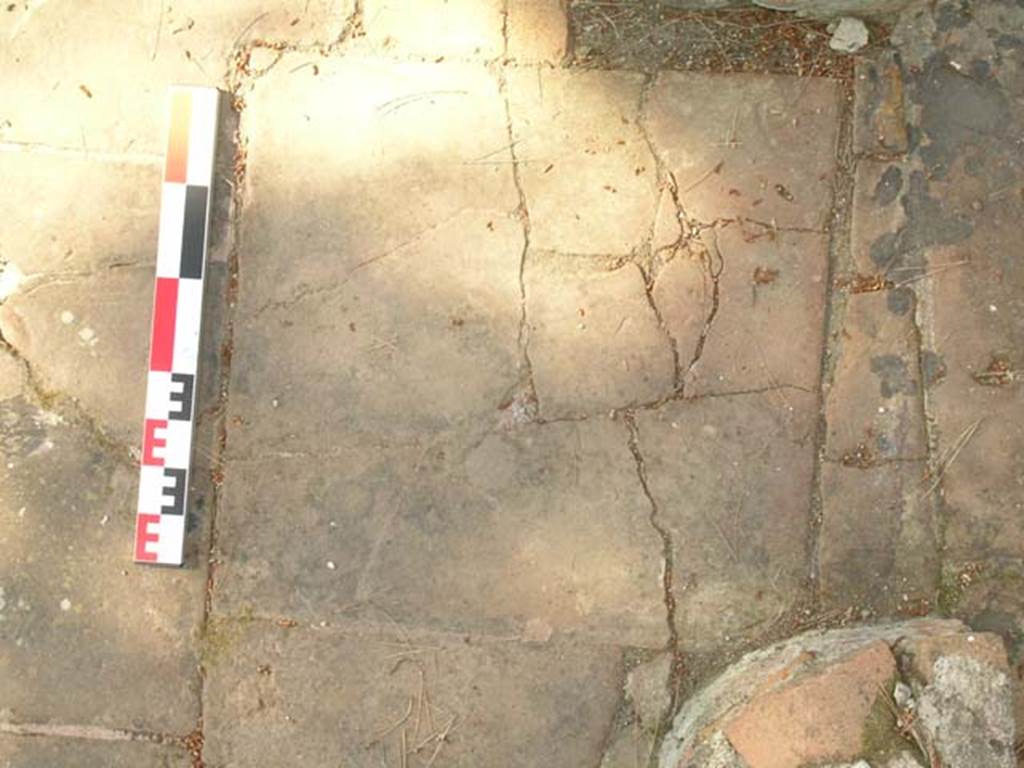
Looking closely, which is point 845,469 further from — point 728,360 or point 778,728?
point 778,728

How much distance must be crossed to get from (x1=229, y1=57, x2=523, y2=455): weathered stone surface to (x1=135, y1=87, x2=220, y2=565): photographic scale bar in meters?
0.15

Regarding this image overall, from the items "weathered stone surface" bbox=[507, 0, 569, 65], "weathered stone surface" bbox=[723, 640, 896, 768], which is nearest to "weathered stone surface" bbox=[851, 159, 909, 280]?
"weathered stone surface" bbox=[507, 0, 569, 65]

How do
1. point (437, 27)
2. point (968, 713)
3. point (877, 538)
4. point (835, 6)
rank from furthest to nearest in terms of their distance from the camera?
point (437, 27) < point (877, 538) < point (835, 6) < point (968, 713)

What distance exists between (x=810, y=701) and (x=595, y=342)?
124 centimetres

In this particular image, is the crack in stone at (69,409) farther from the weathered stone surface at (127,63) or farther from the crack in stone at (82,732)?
the crack in stone at (82,732)

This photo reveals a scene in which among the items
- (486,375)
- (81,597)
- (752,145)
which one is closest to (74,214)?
(81,597)

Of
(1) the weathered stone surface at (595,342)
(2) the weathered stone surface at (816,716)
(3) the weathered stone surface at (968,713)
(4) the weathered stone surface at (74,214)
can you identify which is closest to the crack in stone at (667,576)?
(1) the weathered stone surface at (595,342)

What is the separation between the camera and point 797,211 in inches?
123

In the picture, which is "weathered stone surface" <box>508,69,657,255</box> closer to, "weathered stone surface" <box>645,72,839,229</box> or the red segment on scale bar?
"weathered stone surface" <box>645,72,839,229</box>

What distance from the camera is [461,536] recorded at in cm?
314

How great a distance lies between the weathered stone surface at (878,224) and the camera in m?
3.11

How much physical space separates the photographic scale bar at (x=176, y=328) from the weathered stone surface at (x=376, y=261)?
0.15m

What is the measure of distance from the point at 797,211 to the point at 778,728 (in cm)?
158

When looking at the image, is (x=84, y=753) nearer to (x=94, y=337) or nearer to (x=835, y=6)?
(x=94, y=337)
